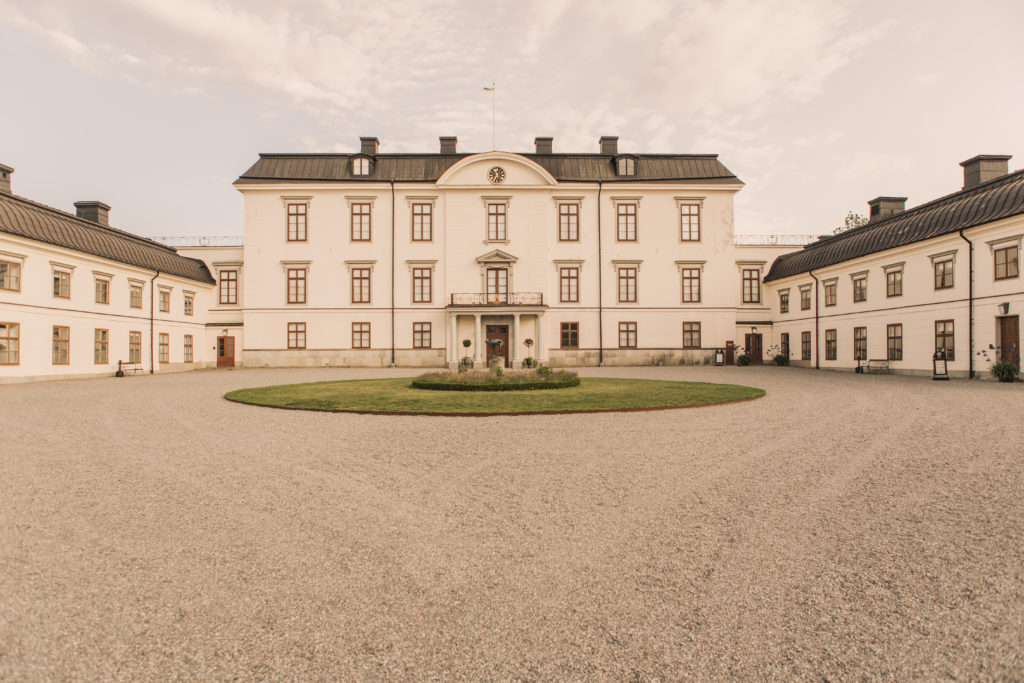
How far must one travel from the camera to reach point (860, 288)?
27547mm

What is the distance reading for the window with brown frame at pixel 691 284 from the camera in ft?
109

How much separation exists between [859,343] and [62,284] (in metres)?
39.4

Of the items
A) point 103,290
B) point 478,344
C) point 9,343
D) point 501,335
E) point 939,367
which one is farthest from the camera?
point 501,335

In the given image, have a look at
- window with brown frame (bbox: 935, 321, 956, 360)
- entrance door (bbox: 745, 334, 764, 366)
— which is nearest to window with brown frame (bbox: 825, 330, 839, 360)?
entrance door (bbox: 745, 334, 764, 366)

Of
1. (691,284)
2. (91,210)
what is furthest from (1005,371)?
(91,210)

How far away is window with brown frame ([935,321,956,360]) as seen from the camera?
21875mm

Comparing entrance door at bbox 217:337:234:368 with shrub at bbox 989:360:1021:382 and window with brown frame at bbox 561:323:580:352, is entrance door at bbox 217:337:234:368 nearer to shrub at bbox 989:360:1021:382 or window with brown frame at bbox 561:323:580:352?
window with brown frame at bbox 561:323:580:352

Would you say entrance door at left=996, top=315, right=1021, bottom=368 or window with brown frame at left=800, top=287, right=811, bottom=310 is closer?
entrance door at left=996, top=315, right=1021, bottom=368

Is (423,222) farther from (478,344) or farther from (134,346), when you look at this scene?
(134,346)

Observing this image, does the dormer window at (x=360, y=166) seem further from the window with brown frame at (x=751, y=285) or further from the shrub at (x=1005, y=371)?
the shrub at (x=1005, y=371)

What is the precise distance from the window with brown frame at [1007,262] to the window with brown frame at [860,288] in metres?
7.10

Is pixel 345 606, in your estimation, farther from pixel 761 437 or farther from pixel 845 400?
pixel 845 400

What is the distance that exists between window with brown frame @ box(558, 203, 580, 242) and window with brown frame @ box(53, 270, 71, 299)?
83.8 feet

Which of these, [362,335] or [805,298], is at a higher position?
[805,298]
